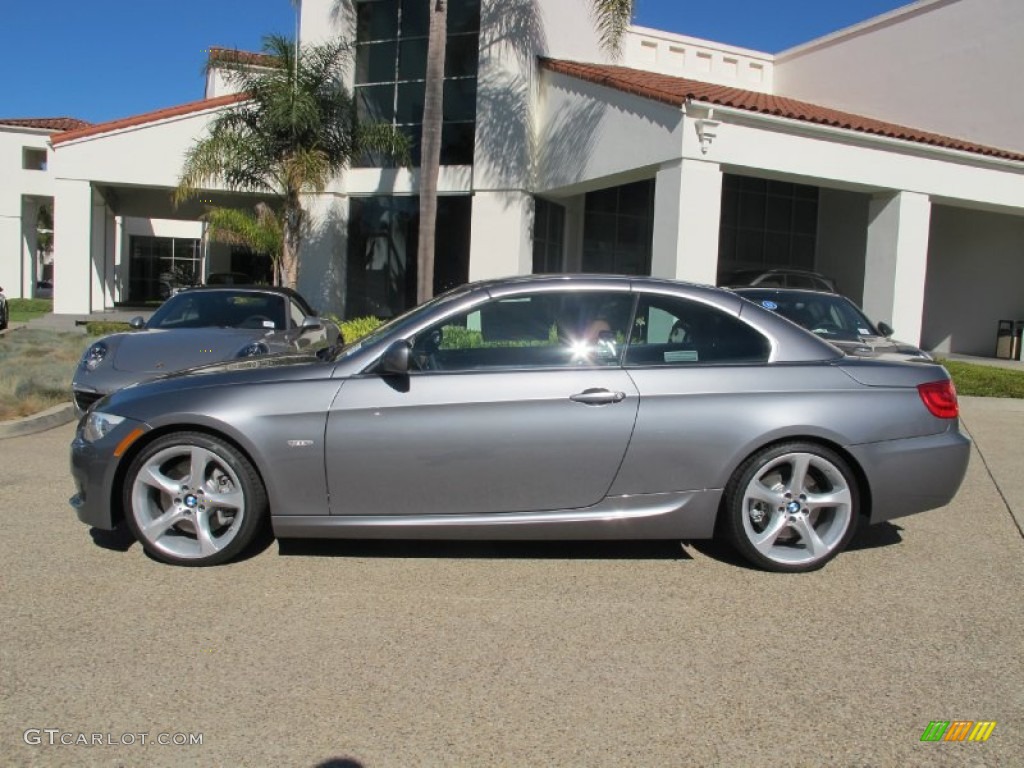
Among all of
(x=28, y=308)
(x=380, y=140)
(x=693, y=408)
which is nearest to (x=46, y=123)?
(x=28, y=308)

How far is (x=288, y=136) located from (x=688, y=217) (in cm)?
782

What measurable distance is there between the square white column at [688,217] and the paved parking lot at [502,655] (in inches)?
313

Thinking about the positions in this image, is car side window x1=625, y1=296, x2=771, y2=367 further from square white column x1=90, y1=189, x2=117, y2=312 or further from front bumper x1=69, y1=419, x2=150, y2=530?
square white column x1=90, y1=189, x2=117, y2=312

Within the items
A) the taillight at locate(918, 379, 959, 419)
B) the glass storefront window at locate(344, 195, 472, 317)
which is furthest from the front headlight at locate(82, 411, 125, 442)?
the glass storefront window at locate(344, 195, 472, 317)

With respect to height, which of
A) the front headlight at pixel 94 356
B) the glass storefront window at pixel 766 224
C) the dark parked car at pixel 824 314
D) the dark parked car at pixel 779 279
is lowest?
the front headlight at pixel 94 356

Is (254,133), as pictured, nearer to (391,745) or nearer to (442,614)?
(442,614)

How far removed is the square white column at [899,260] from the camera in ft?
47.5

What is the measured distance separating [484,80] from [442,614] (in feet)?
49.3

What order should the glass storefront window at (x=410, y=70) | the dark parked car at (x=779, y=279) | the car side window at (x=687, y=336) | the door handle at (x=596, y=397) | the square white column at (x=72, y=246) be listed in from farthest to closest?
the square white column at (x=72, y=246) → the glass storefront window at (x=410, y=70) → the dark parked car at (x=779, y=279) → the car side window at (x=687, y=336) → the door handle at (x=596, y=397)

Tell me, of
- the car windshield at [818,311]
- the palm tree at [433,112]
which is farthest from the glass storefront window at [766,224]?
the car windshield at [818,311]

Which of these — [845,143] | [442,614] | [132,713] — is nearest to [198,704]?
[132,713]

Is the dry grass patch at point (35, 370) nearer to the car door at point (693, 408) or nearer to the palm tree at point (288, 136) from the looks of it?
the palm tree at point (288, 136)

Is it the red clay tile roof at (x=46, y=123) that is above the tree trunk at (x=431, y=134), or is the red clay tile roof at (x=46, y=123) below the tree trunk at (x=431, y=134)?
above

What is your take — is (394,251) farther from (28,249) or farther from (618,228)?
(28,249)
